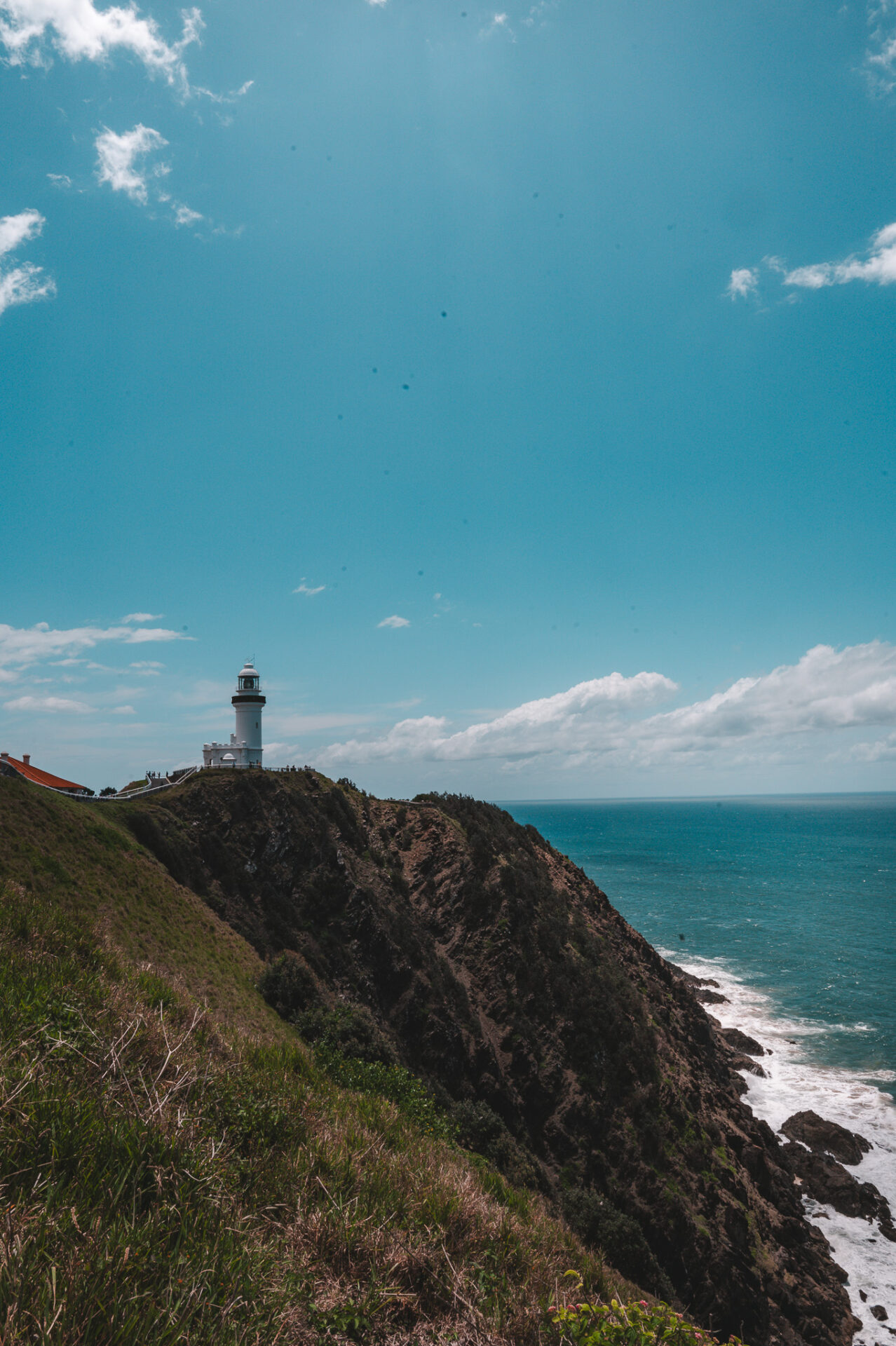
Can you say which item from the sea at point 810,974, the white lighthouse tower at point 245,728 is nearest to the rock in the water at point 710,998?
the sea at point 810,974

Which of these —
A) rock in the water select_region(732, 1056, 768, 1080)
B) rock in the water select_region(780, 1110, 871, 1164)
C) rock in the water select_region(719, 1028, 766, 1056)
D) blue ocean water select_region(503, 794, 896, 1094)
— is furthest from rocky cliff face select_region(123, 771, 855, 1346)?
blue ocean water select_region(503, 794, 896, 1094)

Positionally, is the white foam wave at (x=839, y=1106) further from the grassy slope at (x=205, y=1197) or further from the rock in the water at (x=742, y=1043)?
the grassy slope at (x=205, y=1197)

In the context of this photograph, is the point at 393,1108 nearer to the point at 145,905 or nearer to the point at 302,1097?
the point at 302,1097

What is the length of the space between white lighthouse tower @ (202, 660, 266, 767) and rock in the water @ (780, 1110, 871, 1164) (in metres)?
44.6

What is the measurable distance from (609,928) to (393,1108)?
4078 cm

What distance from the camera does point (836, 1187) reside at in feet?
113

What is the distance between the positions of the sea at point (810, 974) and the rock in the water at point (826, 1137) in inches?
24.5

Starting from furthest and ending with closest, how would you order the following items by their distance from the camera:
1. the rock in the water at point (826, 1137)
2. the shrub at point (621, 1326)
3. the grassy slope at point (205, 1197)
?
the rock in the water at point (826, 1137)
the shrub at point (621, 1326)
the grassy slope at point (205, 1197)

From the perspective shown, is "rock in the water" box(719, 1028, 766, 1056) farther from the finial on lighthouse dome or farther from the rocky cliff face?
the finial on lighthouse dome

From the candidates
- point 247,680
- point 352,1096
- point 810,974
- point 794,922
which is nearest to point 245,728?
point 247,680

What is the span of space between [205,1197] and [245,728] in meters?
45.4

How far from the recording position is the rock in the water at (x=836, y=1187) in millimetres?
33438

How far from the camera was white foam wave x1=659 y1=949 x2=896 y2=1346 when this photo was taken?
2905 centimetres

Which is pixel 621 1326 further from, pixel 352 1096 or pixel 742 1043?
pixel 742 1043
